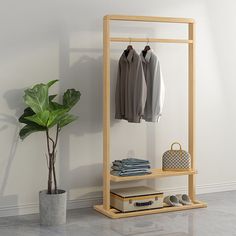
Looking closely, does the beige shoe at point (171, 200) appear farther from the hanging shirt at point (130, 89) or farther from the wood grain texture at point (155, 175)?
the hanging shirt at point (130, 89)

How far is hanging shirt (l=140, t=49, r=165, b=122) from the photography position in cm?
469

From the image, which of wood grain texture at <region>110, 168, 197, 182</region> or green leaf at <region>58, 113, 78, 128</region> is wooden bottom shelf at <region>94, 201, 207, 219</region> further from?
green leaf at <region>58, 113, 78, 128</region>

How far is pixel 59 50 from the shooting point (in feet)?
15.4

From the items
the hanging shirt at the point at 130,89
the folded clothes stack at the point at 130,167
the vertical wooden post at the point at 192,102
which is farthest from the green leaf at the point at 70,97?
the vertical wooden post at the point at 192,102

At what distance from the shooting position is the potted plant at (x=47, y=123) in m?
4.20

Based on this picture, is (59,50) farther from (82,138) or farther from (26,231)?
(26,231)

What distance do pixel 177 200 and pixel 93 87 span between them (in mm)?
1266

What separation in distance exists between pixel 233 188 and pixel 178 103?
1131mm

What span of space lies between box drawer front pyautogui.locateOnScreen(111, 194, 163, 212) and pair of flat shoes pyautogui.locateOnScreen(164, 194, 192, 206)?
4.6 inches

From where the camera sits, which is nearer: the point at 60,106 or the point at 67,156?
the point at 60,106

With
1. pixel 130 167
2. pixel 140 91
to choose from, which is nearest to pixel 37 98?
pixel 140 91

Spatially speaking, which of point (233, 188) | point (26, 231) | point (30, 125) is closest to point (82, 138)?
point (30, 125)

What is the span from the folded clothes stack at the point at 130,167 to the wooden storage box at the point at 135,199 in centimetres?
18

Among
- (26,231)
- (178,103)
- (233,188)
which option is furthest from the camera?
(233,188)
